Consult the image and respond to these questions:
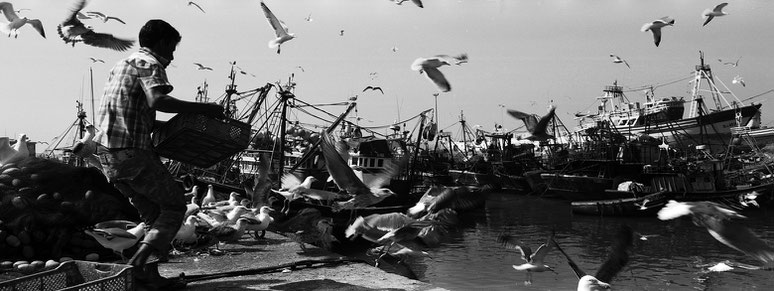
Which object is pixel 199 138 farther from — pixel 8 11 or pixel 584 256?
pixel 584 256

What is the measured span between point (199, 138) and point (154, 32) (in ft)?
2.52

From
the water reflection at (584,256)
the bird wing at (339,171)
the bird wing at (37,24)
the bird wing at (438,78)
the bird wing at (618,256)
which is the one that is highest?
the bird wing at (37,24)

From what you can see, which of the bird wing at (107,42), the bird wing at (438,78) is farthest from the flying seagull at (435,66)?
the bird wing at (107,42)

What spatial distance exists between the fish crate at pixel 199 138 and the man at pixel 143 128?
0.25 m

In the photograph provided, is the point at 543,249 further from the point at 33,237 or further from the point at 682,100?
the point at 682,100

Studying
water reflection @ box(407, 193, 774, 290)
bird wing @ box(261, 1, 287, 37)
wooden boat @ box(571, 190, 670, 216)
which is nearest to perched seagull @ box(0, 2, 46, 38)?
bird wing @ box(261, 1, 287, 37)

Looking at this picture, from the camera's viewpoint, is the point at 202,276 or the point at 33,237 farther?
the point at 33,237

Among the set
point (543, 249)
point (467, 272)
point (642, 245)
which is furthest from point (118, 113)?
point (642, 245)

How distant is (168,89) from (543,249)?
8.08 meters

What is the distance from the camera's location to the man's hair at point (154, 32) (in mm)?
4047

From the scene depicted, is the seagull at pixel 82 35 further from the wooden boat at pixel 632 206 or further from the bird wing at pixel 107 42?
the wooden boat at pixel 632 206

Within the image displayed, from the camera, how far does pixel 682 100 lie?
187 ft

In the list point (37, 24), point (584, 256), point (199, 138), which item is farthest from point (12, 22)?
point (584, 256)

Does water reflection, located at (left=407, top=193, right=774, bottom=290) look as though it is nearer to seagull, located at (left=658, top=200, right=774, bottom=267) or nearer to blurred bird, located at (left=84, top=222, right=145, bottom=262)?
seagull, located at (left=658, top=200, right=774, bottom=267)
